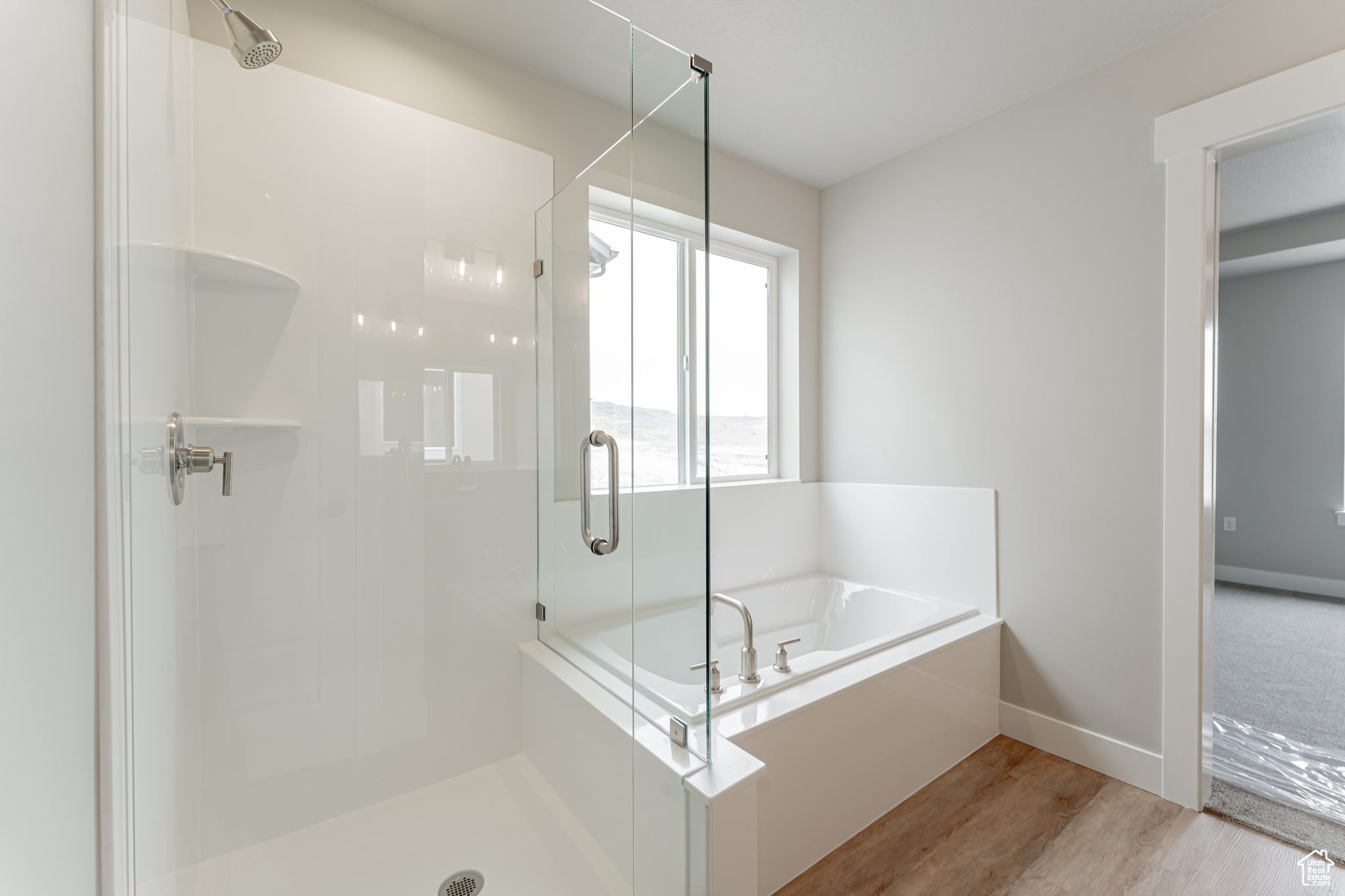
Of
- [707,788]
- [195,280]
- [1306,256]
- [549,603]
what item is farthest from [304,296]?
[1306,256]

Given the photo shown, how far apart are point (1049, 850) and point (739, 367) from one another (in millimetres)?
2162

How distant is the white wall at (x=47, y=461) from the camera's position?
0.36 m

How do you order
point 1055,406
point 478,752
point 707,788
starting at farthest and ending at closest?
point 1055,406 < point 478,752 < point 707,788

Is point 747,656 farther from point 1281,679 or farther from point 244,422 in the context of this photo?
point 1281,679

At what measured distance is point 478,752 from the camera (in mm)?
1555

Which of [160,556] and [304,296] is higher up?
[304,296]

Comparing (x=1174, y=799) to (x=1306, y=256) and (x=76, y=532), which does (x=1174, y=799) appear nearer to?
(x=76, y=532)

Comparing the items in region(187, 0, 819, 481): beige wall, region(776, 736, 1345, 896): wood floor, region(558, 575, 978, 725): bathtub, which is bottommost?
region(776, 736, 1345, 896): wood floor

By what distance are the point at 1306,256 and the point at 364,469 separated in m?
5.57

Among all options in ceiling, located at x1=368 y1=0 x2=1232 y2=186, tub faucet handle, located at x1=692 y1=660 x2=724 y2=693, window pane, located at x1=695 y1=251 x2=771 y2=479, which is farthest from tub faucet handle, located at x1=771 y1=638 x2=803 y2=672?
ceiling, located at x1=368 y1=0 x2=1232 y2=186

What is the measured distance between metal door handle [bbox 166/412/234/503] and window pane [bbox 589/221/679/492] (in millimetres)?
777

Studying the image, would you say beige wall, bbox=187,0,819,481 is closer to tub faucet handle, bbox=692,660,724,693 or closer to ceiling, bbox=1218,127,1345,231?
tub faucet handle, bbox=692,660,724,693

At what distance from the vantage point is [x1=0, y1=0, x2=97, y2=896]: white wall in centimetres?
36

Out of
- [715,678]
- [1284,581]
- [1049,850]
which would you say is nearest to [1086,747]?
[1049,850]
